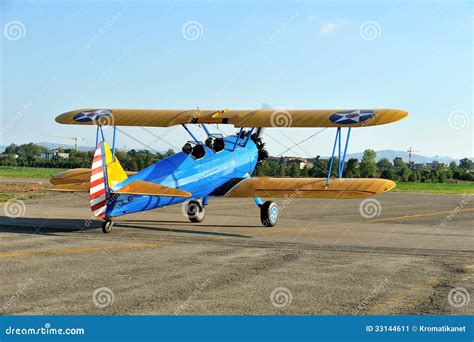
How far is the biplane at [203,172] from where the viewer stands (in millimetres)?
15289

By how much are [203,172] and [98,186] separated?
421 centimetres

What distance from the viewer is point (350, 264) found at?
11703 millimetres

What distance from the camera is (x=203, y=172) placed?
18328 millimetres

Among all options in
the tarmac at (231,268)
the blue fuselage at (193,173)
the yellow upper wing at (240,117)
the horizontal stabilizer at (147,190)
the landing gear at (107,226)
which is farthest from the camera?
the yellow upper wing at (240,117)

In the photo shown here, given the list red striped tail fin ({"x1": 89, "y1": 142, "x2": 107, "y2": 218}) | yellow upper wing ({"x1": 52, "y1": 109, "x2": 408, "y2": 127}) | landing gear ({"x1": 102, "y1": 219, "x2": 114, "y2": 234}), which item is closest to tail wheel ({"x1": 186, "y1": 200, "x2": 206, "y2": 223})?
yellow upper wing ({"x1": 52, "y1": 109, "x2": 408, "y2": 127})

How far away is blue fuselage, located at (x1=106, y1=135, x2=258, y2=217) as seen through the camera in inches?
615

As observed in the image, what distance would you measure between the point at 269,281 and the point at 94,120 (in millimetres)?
11503

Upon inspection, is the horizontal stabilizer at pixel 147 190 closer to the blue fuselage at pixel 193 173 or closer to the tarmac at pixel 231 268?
the blue fuselage at pixel 193 173

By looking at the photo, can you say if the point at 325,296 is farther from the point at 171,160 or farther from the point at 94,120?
the point at 94,120

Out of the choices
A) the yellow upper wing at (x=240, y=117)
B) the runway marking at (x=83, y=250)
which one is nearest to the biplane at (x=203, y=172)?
the yellow upper wing at (x=240, y=117)

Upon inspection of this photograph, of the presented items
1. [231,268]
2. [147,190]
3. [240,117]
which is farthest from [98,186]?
[240,117]

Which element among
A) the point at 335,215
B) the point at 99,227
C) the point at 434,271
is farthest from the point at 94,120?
the point at 434,271

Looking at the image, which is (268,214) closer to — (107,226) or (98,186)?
(107,226)

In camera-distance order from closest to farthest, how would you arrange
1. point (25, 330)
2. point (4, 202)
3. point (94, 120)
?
1. point (25, 330)
2. point (94, 120)
3. point (4, 202)
